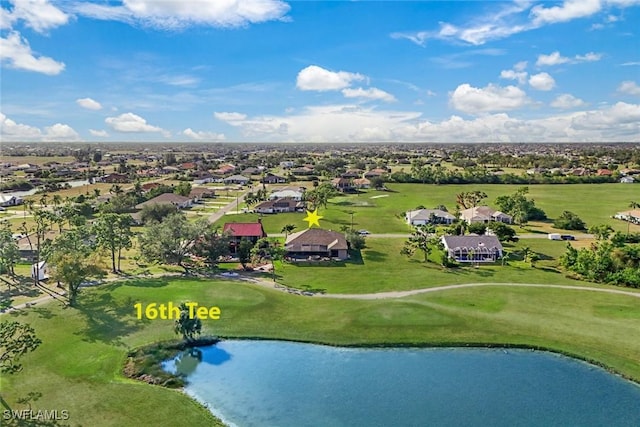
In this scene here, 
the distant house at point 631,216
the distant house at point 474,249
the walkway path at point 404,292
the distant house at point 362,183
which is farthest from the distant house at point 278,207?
the distant house at point 631,216

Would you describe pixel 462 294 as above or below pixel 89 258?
below

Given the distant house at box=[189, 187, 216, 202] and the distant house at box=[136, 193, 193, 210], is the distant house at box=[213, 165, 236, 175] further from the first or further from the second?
the distant house at box=[136, 193, 193, 210]

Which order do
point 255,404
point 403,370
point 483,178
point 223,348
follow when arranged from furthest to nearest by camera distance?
1. point 483,178
2. point 223,348
3. point 403,370
4. point 255,404

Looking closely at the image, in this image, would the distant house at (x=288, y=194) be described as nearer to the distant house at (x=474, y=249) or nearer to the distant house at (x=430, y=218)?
the distant house at (x=430, y=218)

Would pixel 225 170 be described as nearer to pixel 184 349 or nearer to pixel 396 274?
pixel 396 274

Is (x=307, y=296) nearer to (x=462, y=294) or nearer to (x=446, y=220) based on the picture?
(x=462, y=294)

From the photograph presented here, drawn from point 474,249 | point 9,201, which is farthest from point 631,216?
point 9,201

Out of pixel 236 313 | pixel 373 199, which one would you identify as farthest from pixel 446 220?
pixel 236 313
